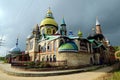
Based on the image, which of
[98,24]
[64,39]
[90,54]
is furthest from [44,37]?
[98,24]

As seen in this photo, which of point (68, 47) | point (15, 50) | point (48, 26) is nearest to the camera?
point (68, 47)

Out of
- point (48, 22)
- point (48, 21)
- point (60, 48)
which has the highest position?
point (48, 21)

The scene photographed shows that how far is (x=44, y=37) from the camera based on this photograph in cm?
3759

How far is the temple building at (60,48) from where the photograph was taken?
1187 inches

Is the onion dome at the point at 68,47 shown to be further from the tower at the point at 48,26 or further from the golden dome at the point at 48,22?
the golden dome at the point at 48,22

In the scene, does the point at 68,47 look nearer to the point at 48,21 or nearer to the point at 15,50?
the point at 48,21

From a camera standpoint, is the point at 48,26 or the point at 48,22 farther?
the point at 48,22

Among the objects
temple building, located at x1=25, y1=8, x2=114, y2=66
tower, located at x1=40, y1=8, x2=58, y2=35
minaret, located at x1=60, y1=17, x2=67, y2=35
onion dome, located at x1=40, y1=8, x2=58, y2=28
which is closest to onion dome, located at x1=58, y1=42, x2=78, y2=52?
temple building, located at x1=25, y1=8, x2=114, y2=66

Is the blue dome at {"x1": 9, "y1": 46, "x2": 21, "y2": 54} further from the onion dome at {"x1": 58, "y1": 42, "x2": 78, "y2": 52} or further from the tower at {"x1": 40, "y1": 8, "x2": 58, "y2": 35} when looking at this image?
the onion dome at {"x1": 58, "y1": 42, "x2": 78, "y2": 52}

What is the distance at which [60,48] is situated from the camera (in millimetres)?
30859

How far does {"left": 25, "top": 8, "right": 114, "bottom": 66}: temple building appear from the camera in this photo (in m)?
30.2

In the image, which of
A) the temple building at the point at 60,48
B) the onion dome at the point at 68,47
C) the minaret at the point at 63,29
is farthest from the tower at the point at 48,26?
the onion dome at the point at 68,47

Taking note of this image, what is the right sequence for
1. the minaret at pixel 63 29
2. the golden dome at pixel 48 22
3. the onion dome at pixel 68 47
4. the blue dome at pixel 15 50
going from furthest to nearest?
the blue dome at pixel 15 50, the golden dome at pixel 48 22, the minaret at pixel 63 29, the onion dome at pixel 68 47

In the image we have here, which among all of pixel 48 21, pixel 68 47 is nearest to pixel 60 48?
pixel 68 47
